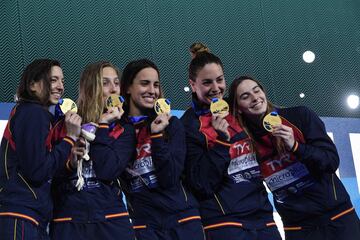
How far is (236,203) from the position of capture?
8.63ft

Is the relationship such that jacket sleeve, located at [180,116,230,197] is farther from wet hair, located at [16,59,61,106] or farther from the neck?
wet hair, located at [16,59,61,106]

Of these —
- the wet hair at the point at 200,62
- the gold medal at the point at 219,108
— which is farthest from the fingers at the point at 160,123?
the wet hair at the point at 200,62

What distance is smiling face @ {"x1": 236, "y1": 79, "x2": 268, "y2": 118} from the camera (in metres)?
2.91

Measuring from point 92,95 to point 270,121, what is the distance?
902 mm

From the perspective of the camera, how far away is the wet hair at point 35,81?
2.54m

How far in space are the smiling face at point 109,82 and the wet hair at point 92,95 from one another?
0.03 meters

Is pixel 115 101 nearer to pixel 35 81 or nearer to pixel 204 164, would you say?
pixel 35 81

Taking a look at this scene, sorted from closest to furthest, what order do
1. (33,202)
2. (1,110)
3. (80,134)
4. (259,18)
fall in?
(33,202) → (80,134) → (1,110) → (259,18)

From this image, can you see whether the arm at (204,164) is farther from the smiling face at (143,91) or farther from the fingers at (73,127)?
the fingers at (73,127)

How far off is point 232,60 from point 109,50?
121cm

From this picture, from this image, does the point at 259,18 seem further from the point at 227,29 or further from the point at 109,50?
the point at 109,50

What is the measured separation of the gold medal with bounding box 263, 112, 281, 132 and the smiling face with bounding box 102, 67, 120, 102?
2.52 ft

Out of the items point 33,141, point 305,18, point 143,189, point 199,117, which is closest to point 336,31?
point 305,18

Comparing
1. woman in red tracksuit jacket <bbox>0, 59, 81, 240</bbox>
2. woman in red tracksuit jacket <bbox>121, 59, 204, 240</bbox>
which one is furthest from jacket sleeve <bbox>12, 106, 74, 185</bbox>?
woman in red tracksuit jacket <bbox>121, 59, 204, 240</bbox>
